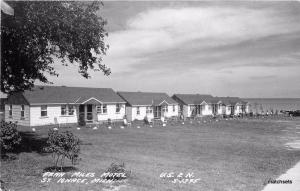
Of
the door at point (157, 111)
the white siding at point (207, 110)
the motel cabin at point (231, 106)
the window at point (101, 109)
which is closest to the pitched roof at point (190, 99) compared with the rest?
the white siding at point (207, 110)

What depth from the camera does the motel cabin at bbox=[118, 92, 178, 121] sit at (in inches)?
1923

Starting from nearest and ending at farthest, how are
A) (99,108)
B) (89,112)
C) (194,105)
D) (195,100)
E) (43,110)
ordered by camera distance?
(43,110) < (89,112) < (99,108) < (194,105) < (195,100)

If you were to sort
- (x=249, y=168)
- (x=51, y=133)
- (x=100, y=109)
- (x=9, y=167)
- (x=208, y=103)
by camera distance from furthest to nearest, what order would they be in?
1. (x=208, y=103)
2. (x=100, y=109)
3. (x=249, y=168)
4. (x=9, y=167)
5. (x=51, y=133)

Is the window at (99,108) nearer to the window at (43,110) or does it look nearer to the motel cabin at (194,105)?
the window at (43,110)

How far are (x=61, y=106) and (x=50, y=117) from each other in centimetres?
211

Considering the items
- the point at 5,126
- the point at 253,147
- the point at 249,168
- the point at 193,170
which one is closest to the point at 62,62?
the point at 5,126

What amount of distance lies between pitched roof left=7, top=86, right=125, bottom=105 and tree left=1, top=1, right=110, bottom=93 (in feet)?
52.8

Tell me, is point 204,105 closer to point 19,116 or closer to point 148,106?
point 148,106

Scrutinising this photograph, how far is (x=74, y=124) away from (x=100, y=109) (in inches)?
213

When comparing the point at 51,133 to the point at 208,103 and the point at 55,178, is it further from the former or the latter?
the point at 208,103

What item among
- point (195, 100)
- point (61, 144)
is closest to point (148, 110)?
point (195, 100)

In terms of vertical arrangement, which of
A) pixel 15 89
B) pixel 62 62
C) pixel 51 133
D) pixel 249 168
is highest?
pixel 62 62

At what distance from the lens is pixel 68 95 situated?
137 feet

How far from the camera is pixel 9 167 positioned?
14148mm
